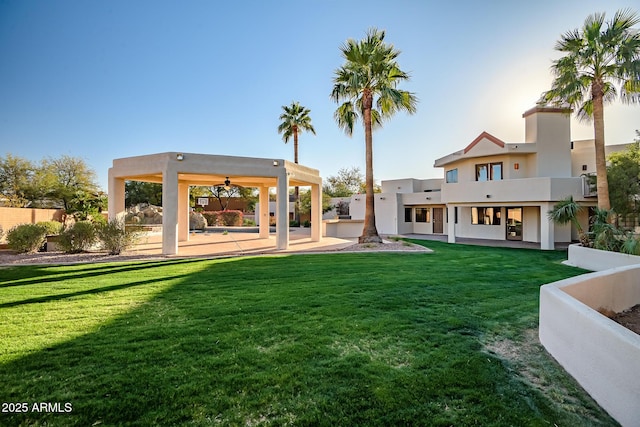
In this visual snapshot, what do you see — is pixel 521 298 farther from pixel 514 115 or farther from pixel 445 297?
pixel 514 115

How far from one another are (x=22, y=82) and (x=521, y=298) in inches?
865

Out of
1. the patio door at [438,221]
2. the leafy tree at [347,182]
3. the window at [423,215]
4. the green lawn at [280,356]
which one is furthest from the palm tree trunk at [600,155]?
the leafy tree at [347,182]

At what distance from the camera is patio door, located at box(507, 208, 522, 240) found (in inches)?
844

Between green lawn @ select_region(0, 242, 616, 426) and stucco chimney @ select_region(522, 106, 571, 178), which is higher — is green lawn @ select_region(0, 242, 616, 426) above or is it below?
below

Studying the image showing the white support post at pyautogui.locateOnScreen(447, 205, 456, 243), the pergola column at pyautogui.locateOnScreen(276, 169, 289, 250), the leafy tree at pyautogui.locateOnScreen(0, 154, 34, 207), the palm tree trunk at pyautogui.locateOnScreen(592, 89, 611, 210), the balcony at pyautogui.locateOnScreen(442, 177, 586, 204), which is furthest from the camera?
the leafy tree at pyautogui.locateOnScreen(0, 154, 34, 207)

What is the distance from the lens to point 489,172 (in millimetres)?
21281

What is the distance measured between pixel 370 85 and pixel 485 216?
13.1m

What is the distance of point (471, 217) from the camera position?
23.8m

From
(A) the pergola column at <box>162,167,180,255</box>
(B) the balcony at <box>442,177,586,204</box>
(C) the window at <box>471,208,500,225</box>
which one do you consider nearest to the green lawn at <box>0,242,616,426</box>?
(A) the pergola column at <box>162,167,180,255</box>

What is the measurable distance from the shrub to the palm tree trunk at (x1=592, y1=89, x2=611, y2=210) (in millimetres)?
21368

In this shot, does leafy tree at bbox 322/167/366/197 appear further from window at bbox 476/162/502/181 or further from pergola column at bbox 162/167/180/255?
pergola column at bbox 162/167/180/255

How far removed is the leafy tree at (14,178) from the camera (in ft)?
84.0

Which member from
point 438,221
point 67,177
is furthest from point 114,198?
point 438,221

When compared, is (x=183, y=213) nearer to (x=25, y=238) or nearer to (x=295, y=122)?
(x=25, y=238)
